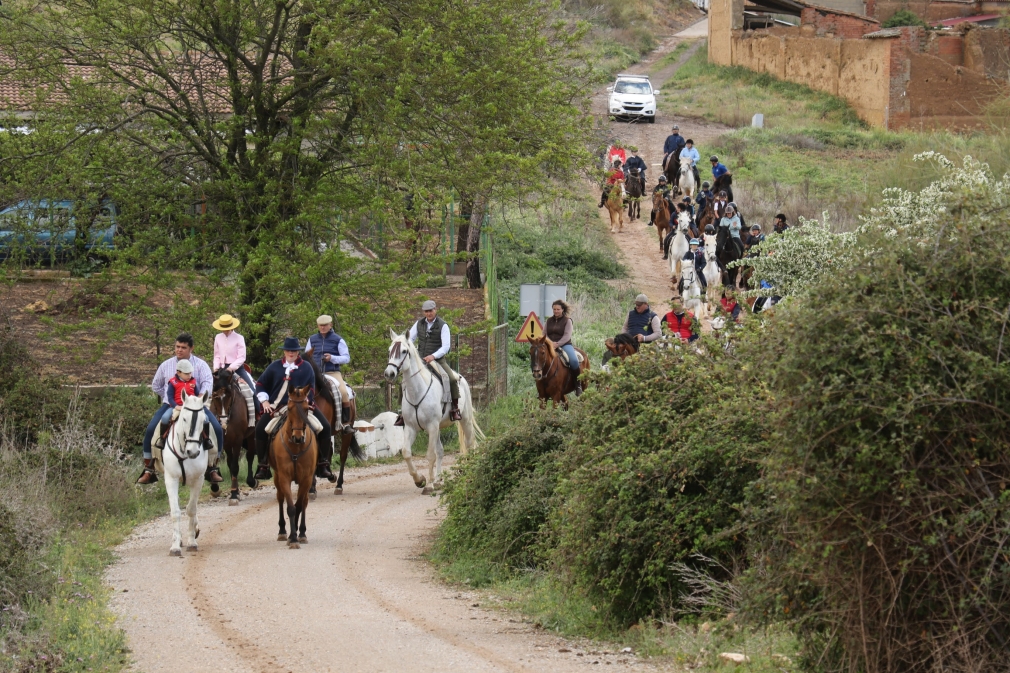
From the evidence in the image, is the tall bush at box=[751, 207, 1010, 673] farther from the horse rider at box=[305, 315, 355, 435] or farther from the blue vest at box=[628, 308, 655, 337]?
the blue vest at box=[628, 308, 655, 337]

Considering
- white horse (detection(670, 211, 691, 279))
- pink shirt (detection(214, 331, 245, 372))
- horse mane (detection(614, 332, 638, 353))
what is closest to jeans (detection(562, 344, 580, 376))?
horse mane (detection(614, 332, 638, 353))

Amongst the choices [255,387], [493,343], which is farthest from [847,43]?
[255,387]

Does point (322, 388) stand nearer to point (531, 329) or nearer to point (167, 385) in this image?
point (167, 385)

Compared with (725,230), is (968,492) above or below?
below

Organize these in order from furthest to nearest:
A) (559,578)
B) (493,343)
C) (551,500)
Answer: (493,343) < (551,500) < (559,578)

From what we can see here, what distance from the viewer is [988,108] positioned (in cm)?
3831

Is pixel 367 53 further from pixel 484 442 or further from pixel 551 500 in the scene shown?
pixel 551 500

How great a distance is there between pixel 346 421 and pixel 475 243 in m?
15.1

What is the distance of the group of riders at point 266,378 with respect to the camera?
15.8 metres

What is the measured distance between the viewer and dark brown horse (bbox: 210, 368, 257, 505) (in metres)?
18.9

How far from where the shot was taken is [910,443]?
25.2 ft

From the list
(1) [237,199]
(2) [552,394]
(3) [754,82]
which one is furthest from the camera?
(3) [754,82]

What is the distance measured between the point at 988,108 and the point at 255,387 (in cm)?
2714

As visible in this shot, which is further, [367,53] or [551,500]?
[367,53]
